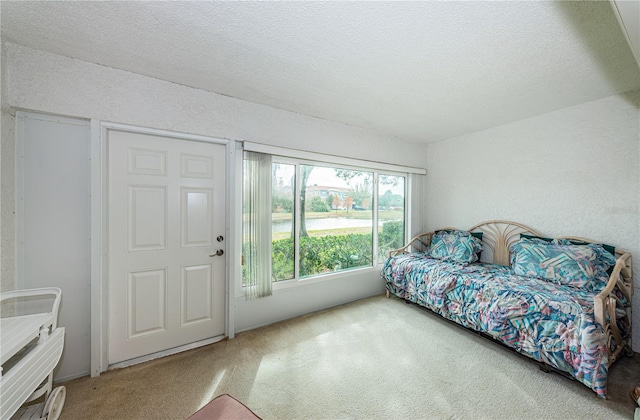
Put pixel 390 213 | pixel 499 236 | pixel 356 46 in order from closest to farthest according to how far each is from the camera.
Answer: pixel 356 46
pixel 499 236
pixel 390 213

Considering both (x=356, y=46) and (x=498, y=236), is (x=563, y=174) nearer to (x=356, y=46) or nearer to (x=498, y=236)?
(x=498, y=236)

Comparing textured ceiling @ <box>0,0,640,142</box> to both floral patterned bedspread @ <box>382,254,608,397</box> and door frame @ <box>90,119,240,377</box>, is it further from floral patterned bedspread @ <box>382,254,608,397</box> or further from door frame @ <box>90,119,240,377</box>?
floral patterned bedspread @ <box>382,254,608,397</box>

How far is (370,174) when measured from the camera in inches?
145

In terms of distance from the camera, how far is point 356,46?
1.63 m

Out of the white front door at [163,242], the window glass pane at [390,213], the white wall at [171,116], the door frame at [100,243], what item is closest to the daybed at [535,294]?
the window glass pane at [390,213]

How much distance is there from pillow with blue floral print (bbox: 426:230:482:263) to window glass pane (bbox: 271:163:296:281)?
2040 millimetres

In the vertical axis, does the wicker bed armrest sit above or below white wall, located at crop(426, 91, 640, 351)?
below

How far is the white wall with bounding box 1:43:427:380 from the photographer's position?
1679mm

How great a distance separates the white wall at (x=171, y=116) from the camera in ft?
5.51

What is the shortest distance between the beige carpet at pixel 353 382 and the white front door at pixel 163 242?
261mm

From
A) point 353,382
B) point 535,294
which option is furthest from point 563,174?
point 353,382

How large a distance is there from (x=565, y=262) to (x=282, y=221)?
2914 millimetres

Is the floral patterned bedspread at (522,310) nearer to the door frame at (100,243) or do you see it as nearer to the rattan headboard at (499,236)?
the rattan headboard at (499,236)

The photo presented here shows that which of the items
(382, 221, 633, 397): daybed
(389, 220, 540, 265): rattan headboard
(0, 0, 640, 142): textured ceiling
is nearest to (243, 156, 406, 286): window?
(389, 220, 540, 265): rattan headboard
